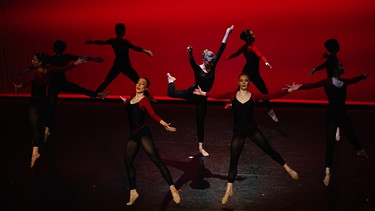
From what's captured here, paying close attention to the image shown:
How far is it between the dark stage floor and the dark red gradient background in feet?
3.29

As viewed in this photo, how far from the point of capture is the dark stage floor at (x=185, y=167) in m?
5.61

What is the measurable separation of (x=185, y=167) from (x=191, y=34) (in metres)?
4.06

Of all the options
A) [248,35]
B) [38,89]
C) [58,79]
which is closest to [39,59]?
[38,89]

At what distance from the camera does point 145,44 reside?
10211 mm

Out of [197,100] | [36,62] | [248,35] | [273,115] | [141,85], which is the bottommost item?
[273,115]

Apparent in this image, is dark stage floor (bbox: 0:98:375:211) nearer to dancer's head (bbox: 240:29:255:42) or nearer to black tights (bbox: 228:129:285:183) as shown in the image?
black tights (bbox: 228:129:285:183)

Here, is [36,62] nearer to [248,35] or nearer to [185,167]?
[185,167]

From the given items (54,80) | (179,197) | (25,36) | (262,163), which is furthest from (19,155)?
(25,36)

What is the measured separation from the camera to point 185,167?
21.8 ft

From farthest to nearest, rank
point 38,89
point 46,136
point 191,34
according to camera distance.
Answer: point 191,34 < point 46,136 < point 38,89

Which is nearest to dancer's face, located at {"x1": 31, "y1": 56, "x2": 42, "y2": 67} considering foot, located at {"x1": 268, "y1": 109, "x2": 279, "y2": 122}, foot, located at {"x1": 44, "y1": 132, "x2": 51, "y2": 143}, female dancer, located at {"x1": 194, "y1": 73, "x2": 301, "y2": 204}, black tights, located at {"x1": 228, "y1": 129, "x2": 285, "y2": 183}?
foot, located at {"x1": 44, "y1": 132, "x2": 51, "y2": 143}

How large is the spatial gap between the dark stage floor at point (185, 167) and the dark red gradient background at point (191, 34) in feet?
3.29

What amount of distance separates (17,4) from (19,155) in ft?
14.8

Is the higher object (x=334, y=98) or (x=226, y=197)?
(x=334, y=98)
